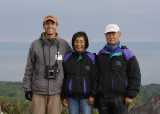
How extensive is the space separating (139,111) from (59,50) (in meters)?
3.08

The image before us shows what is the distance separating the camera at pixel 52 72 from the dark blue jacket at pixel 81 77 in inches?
9.0

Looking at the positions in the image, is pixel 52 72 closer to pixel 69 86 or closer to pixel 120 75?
pixel 69 86

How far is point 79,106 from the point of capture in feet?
16.2

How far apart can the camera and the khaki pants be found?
1.41 feet

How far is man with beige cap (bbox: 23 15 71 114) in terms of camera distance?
4.97 m

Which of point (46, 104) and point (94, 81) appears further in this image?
point (46, 104)

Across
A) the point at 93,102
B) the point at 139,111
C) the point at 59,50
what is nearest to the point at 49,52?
the point at 59,50

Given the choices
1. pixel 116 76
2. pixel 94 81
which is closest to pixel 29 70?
pixel 94 81

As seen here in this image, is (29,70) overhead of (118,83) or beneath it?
overhead

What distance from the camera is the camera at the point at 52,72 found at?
194 inches

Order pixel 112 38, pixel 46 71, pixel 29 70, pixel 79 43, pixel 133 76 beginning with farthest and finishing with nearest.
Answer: pixel 29 70
pixel 46 71
pixel 79 43
pixel 112 38
pixel 133 76

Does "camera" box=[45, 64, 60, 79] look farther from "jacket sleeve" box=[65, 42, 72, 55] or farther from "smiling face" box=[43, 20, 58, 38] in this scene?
"smiling face" box=[43, 20, 58, 38]

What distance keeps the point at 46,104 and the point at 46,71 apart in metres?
0.76

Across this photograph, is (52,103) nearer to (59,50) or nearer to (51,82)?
(51,82)
